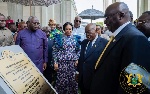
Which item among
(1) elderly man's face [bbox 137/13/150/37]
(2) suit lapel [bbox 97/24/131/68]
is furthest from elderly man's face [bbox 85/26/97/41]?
(2) suit lapel [bbox 97/24/131/68]

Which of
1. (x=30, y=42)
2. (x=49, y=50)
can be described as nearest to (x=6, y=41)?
(x=30, y=42)

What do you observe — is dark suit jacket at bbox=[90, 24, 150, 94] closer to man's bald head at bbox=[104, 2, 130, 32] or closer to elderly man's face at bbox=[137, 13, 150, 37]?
man's bald head at bbox=[104, 2, 130, 32]

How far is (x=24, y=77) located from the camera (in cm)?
250

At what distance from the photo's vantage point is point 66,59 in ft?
18.9

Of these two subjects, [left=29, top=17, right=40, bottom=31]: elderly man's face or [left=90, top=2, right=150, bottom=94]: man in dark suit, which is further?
[left=29, top=17, right=40, bottom=31]: elderly man's face

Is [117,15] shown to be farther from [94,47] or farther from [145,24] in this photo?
[94,47]

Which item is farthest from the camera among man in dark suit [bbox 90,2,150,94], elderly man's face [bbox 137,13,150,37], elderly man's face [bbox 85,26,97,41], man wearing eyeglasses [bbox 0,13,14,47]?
man wearing eyeglasses [bbox 0,13,14,47]

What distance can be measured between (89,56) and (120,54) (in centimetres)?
214

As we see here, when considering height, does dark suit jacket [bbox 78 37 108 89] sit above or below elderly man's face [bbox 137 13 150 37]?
below

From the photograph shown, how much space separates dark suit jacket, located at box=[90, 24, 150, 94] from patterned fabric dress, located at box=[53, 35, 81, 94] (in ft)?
10.1

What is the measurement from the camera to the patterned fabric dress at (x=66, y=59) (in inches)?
226

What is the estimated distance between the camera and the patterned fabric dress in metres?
5.75

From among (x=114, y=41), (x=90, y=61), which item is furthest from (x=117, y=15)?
(x=90, y=61)

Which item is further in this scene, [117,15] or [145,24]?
[145,24]
